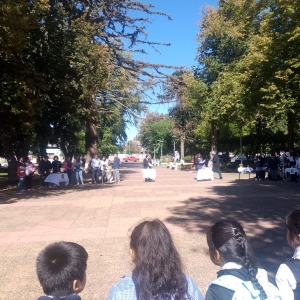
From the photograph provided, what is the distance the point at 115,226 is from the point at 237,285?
7.25 m

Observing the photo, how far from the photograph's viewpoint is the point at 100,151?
198 ft

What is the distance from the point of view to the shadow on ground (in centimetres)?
682

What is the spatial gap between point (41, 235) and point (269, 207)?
6.92 metres

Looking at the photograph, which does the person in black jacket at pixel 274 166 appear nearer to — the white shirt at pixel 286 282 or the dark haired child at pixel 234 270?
the white shirt at pixel 286 282

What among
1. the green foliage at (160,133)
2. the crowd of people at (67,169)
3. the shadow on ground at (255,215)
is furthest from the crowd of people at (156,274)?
the green foliage at (160,133)

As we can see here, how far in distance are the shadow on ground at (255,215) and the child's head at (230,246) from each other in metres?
3.70

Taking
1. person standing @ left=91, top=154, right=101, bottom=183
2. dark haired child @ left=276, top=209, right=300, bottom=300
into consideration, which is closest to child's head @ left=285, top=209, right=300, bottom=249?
dark haired child @ left=276, top=209, right=300, bottom=300

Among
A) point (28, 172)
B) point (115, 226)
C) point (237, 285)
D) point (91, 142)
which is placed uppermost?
point (91, 142)

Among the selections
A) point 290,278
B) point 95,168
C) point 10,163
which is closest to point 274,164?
point 95,168

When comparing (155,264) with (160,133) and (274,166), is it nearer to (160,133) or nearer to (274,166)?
(274,166)

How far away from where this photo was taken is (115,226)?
923cm

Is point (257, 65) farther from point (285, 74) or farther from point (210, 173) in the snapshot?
point (210, 173)

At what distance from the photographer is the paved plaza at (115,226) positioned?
5.77 meters

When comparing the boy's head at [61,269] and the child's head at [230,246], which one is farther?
the child's head at [230,246]
